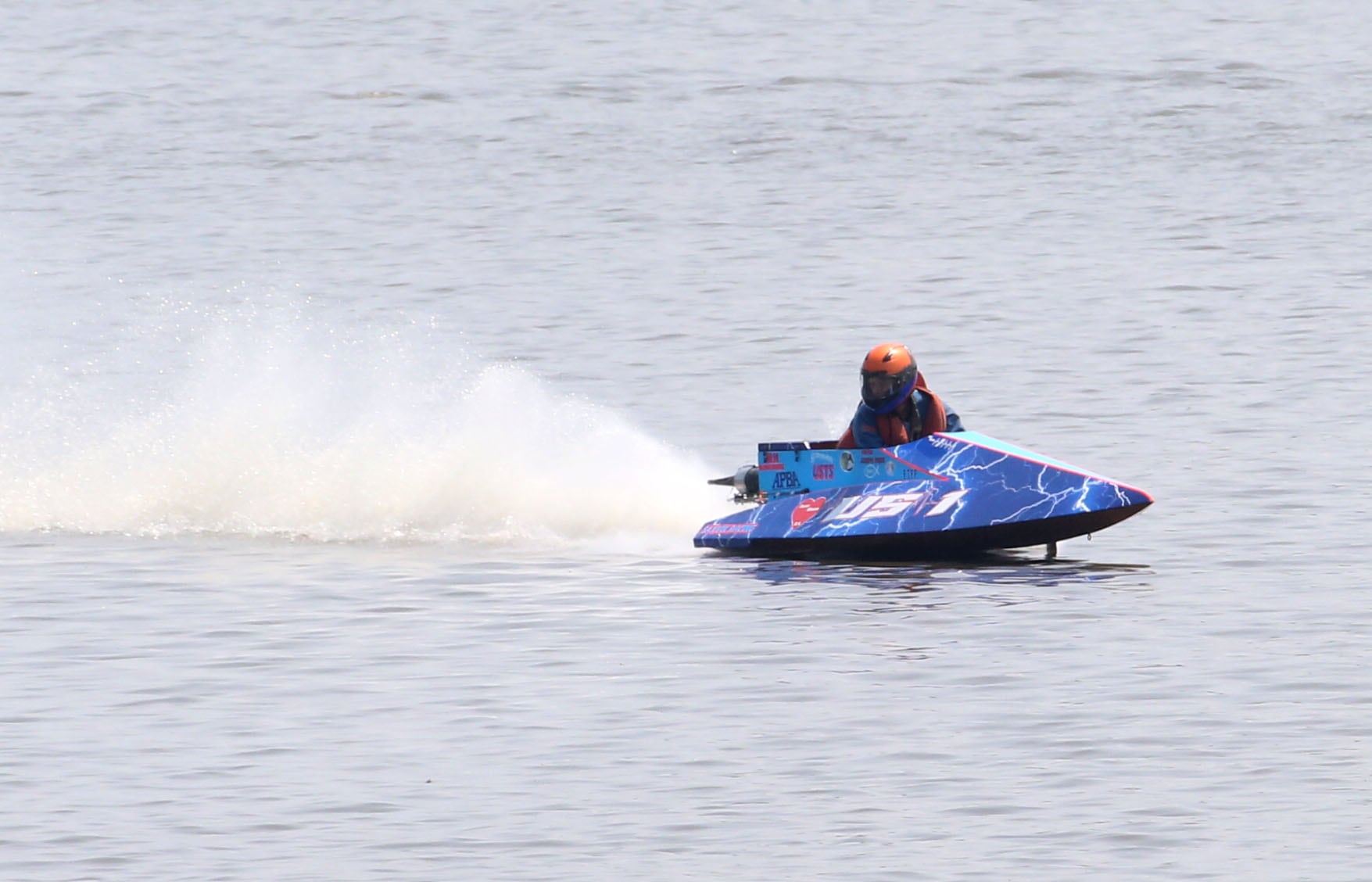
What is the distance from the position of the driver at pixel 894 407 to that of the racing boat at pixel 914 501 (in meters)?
0.19

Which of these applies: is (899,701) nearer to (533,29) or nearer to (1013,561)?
(1013,561)

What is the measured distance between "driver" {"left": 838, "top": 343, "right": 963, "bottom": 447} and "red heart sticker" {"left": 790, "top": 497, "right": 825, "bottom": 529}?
0.45m

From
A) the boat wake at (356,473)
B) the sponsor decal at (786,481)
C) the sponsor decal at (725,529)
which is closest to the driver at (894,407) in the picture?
the sponsor decal at (786,481)

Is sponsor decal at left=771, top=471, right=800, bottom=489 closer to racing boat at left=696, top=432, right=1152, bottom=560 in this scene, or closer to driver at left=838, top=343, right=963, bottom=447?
racing boat at left=696, top=432, right=1152, bottom=560

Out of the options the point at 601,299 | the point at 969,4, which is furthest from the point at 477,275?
the point at 969,4

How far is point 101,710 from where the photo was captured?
12.1m

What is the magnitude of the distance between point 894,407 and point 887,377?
262mm

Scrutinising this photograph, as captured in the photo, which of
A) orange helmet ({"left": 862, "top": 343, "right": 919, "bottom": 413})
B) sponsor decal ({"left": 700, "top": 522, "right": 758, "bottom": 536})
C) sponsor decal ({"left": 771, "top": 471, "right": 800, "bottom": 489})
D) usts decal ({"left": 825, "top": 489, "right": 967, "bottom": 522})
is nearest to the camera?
usts decal ({"left": 825, "top": 489, "right": 967, "bottom": 522})

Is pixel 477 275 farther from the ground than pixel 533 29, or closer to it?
closer to it

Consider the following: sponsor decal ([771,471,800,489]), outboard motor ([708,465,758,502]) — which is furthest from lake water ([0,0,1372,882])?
sponsor decal ([771,471,800,489])

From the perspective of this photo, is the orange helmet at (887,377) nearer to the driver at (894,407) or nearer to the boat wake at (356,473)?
the driver at (894,407)

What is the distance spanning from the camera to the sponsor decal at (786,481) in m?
16.4

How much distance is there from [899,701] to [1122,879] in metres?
2.69

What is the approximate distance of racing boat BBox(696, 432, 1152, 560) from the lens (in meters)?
15.2
